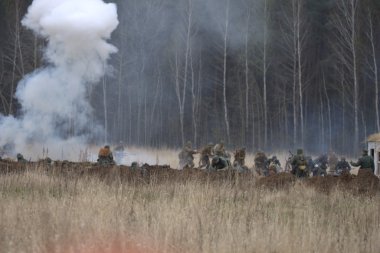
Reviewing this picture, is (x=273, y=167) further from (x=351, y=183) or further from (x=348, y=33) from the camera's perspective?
(x=348, y=33)

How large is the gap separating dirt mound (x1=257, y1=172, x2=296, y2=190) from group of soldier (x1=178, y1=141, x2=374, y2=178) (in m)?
1.58

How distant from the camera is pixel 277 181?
1708 centimetres

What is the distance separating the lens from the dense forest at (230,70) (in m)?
39.3

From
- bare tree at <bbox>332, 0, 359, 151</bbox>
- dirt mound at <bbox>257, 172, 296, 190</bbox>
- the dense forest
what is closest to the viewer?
dirt mound at <bbox>257, 172, 296, 190</bbox>

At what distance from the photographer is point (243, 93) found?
145ft

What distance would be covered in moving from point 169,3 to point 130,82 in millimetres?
6848

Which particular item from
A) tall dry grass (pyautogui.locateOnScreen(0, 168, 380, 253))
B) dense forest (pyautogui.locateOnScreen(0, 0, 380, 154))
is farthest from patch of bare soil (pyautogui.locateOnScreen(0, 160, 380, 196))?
dense forest (pyautogui.locateOnScreen(0, 0, 380, 154))

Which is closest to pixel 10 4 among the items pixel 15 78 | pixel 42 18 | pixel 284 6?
pixel 15 78

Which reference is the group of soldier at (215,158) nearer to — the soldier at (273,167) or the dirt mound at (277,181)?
the soldier at (273,167)

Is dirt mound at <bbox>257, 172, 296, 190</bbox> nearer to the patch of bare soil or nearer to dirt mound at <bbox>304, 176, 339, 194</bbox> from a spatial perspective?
the patch of bare soil

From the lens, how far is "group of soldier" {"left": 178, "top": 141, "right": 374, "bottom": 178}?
2025 cm

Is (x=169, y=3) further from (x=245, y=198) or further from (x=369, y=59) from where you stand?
(x=245, y=198)

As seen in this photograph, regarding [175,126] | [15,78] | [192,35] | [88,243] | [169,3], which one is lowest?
[88,243]

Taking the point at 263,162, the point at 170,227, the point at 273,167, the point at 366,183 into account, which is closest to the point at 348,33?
the point at 263,162
